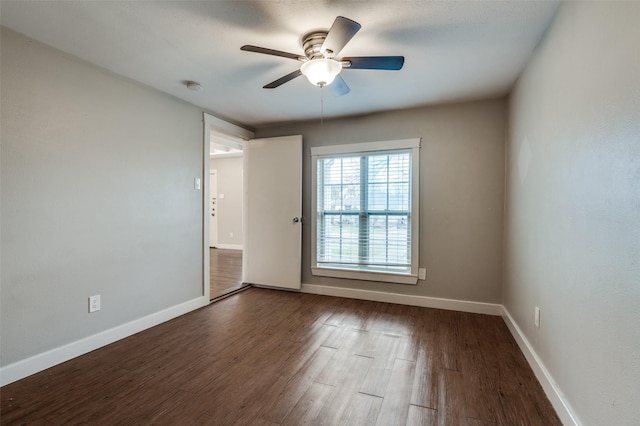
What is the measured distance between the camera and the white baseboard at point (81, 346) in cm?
187

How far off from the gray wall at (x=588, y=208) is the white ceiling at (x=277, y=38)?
0.39m

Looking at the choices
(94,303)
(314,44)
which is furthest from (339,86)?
(94,303)

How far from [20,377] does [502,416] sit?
2.98 metres

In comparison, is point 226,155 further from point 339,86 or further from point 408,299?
point 408,299

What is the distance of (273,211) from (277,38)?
2353mm

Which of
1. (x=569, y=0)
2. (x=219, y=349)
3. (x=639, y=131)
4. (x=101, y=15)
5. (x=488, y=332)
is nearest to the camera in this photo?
(x=639, y=131)

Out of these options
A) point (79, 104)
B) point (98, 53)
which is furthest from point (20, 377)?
point (98, 53)

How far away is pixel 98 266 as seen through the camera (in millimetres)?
2330

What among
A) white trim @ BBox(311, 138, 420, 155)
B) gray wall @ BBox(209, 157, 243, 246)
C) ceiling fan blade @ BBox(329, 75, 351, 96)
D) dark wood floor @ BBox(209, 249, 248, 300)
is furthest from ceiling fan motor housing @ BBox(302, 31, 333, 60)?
gray wall @ BBox(209, 157, 243, 246)

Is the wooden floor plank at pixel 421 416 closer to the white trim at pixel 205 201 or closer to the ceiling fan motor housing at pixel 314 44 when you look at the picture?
the ceiling fan motor housing at pixel 314 44

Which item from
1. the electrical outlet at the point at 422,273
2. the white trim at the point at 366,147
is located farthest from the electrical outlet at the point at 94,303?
the electrical outlet at the point at 422,273

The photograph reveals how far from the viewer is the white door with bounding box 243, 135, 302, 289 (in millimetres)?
3846

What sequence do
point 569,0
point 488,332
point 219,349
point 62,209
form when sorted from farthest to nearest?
point 488,332 < point 219,349 < point 62,209 < point 569,0

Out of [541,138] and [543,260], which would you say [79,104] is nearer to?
[541,138]
